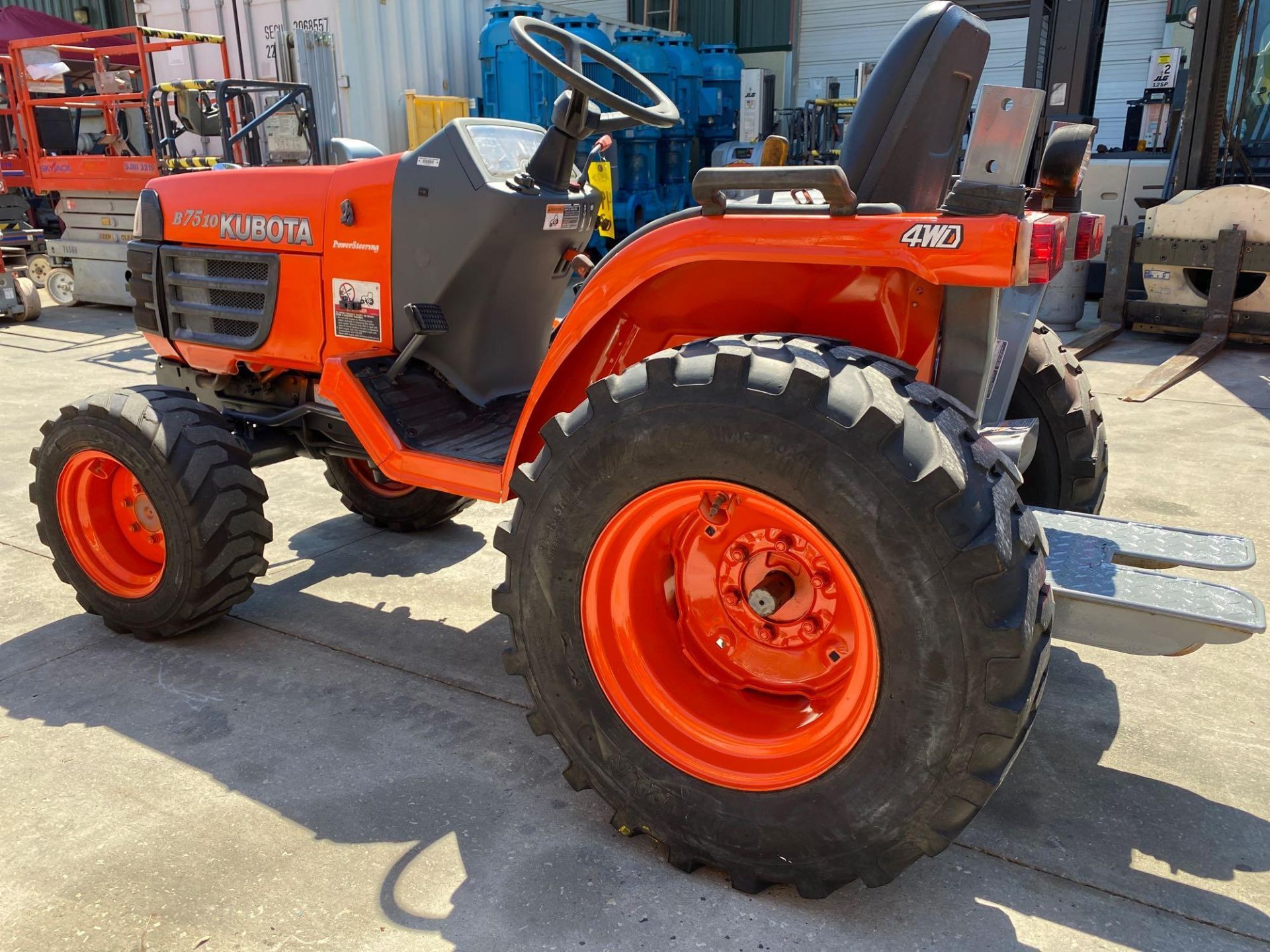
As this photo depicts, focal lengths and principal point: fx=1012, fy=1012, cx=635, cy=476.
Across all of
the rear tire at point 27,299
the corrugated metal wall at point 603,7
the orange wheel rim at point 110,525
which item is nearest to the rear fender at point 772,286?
the orange wheel rim at point 110,525

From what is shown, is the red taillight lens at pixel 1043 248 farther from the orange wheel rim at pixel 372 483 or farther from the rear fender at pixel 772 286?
the orange wheel rim at pixel 372 483

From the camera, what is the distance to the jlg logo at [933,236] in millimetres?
1957

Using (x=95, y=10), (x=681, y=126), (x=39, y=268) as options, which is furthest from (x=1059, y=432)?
(x=95, y=10)

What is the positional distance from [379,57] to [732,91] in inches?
215

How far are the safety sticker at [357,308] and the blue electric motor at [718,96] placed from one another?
11.9 meters

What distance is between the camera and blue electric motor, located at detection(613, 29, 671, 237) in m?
12.6

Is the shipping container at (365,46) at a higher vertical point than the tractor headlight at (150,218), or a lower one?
higher

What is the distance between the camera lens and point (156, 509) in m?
3.17

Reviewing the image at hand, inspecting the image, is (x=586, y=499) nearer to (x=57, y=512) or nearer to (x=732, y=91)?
(x=57, y=512)

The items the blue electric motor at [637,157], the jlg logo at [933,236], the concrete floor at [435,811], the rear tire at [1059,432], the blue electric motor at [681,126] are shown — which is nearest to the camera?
the jlg logo at [933,236]

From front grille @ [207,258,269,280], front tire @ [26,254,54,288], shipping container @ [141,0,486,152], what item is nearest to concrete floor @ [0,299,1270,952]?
front grille @ [207,258,269,280]

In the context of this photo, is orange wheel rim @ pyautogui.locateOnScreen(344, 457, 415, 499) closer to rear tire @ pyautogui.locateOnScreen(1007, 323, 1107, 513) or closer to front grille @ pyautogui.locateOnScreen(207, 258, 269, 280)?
front grille @ pyautogui.locateOnScreen(207, 258, 269, 280)

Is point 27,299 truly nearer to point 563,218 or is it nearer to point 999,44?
point 563,218

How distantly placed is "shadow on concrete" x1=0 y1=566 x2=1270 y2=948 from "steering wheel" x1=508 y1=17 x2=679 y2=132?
174cm
